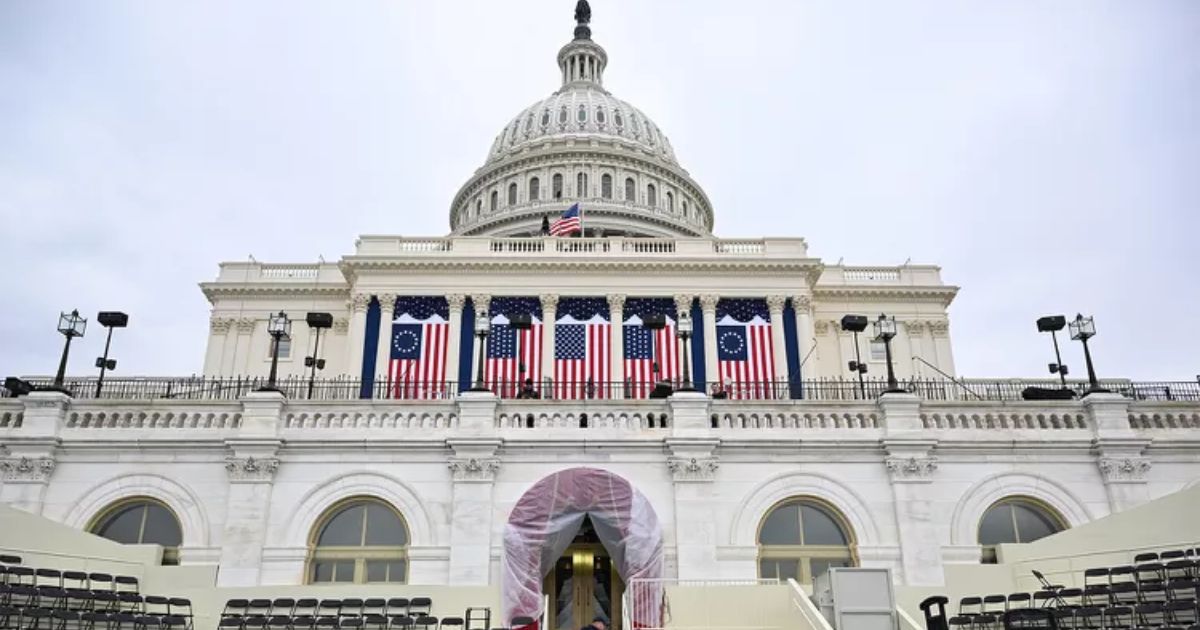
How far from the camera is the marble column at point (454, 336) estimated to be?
161ft

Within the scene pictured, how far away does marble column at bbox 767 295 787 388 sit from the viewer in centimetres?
5038

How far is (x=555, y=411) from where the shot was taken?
75.4 ft

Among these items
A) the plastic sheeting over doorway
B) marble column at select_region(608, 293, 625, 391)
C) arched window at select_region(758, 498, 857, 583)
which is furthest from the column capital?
arched window at select_region(758, 498, 857, 583)

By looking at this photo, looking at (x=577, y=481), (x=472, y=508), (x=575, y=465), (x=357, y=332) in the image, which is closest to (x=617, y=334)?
(x=357, y=332)

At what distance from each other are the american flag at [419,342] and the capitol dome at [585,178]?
86.2ft

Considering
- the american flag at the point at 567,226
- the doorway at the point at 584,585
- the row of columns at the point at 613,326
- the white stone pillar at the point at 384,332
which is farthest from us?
the american flag at the point at 567,226

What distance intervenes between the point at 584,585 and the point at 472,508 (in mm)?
3383

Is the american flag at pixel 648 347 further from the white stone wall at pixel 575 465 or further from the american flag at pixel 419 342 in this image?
the white stone wall at pixel 575 465

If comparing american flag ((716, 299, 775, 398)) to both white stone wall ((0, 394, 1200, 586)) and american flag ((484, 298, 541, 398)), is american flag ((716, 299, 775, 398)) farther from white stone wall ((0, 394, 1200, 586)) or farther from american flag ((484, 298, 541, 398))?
white stone wall ((0, 394, 1200, 586))

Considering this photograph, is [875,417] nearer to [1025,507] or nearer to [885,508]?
[885,508]

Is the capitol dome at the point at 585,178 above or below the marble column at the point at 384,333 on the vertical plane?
above

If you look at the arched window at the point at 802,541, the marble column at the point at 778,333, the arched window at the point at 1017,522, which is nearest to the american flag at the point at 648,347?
the marble column at the point at 778,333

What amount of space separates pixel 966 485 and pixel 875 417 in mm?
2626

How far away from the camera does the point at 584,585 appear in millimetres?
22234
